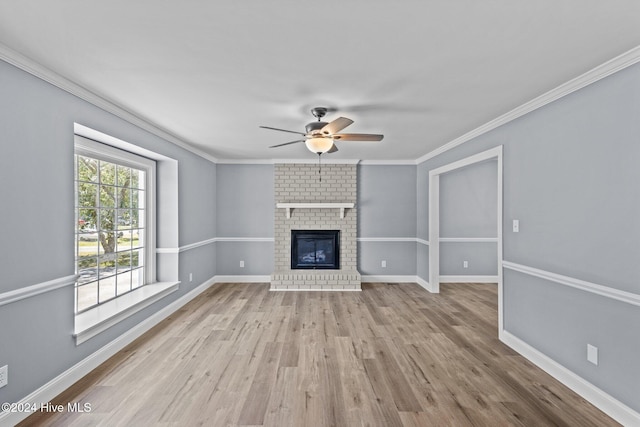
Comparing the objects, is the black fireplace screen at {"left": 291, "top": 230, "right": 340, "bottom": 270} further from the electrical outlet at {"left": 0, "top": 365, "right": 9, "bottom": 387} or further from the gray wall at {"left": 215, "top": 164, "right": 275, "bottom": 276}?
the electrical outlet at {"left": 0, "top": 365, "right": 9, "bottom": 387}

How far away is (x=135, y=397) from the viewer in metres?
2.22

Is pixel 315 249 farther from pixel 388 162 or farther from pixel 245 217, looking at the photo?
pixel 388 162

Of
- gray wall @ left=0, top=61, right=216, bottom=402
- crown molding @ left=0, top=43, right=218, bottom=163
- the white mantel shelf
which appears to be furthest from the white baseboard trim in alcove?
gray wall @ left=0, top=61, right=216, bottom=402

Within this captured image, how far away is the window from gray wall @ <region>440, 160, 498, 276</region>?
16.5 feet

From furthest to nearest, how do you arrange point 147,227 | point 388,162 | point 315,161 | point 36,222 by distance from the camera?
point 388,162 → point 315,161 → point 147,227 → point 36,222

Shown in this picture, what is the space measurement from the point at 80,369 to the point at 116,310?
63 centimetres

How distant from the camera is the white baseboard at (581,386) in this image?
1947 millimetres

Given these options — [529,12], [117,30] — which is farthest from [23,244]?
[529,12]

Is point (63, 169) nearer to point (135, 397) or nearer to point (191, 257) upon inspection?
point (135, 397)

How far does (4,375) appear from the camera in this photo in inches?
73.3

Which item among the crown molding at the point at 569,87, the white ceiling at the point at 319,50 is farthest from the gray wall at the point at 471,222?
the white ceiling at the point at 319,50

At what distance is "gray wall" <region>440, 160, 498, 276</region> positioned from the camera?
18.8 feet

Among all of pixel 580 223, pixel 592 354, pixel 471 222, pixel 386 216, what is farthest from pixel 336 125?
pixel 471 222

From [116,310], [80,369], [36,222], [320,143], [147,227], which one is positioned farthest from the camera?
[147,227]
